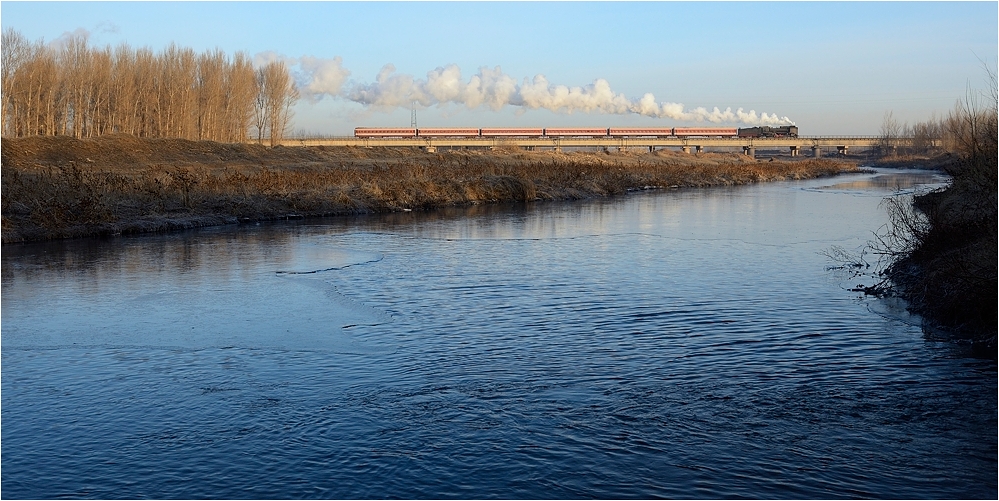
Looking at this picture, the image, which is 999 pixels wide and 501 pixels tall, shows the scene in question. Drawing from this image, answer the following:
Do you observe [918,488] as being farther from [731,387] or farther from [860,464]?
[731,387]

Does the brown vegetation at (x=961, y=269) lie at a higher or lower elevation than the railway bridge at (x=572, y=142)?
A: lower

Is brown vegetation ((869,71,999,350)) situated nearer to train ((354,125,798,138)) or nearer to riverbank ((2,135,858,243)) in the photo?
riverbank ((2,135,858,243))

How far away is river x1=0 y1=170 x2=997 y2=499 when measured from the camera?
6762mm

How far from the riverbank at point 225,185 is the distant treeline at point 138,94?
11.7 m

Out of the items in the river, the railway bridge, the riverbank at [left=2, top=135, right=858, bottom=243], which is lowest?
the river

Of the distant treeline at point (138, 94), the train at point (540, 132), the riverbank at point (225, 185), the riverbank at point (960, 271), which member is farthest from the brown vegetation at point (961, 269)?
the train at point (540, 132)

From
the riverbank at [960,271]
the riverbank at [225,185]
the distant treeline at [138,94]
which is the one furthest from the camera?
the distant treeline at [138,94]

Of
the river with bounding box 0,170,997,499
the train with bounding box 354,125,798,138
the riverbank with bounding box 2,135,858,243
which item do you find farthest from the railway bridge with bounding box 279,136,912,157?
the river with bounding box 0,170,997,499

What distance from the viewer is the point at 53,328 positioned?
1172 centimetres

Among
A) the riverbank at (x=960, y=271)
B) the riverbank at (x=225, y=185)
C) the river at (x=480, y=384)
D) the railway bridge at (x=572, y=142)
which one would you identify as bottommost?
the river at (x=480, y=384)

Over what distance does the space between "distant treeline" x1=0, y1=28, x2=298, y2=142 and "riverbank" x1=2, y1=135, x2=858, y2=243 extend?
11.7 m

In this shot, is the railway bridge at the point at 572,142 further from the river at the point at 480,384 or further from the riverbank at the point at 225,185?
the river at the point at 480,384

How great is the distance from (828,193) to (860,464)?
38631 mm

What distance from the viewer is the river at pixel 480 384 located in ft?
22.2
